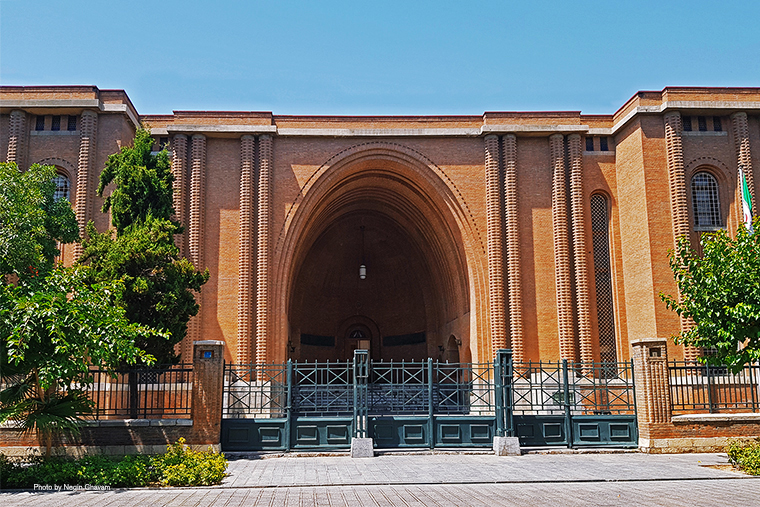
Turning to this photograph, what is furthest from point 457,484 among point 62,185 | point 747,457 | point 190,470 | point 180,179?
point 62,185

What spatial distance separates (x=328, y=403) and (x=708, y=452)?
854 centimetres

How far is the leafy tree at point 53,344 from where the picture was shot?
10258 millimetres

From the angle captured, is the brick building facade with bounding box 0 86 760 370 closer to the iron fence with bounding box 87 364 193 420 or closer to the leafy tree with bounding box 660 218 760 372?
the iron fence with bounding box 87 364 193 420

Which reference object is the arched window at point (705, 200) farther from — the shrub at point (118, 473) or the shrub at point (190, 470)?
the shrub at point (118, 473)

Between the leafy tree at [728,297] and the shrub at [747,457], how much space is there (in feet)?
5.43

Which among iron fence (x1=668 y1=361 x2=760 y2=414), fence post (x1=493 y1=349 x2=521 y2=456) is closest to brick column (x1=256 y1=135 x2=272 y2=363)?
Answer: fence post (x1=493 y1=349 x2=521 y2=456)

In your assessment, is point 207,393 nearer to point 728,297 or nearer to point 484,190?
point 728,297

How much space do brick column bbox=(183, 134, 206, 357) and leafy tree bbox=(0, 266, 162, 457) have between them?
10.1m

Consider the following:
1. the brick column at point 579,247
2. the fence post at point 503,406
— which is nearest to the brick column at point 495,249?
the brick column at point 579,247

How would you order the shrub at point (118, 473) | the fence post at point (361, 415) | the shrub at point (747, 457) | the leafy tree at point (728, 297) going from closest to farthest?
the shrub at point (118, 473) < the shrub at point (747, 457) < the leafy tree at point (728, 297) < the fence post at point (361, 415)

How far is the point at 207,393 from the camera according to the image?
13.7m

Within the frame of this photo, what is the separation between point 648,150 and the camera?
2202 centimetres

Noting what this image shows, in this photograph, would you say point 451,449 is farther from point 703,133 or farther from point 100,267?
point 703,133

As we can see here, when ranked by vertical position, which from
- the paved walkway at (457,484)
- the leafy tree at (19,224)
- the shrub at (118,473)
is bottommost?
the paved walkway at (457,484)
